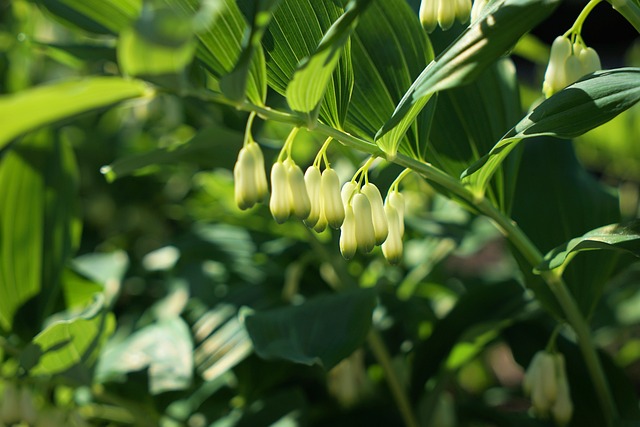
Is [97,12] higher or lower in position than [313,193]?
higher

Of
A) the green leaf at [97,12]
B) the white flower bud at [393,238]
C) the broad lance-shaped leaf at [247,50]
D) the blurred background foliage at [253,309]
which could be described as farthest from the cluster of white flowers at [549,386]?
the green leaf at [97,12]

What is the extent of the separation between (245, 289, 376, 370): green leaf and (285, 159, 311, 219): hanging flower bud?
0.99ft

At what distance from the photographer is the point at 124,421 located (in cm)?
184

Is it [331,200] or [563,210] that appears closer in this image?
[331,200]

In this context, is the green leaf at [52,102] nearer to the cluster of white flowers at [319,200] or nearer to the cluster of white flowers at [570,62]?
the cluster of white flowers at [319,200]

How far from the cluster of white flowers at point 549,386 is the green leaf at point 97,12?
0.90 meters

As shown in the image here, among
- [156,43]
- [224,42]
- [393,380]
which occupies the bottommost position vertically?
[393,380]

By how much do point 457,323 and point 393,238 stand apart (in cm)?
63

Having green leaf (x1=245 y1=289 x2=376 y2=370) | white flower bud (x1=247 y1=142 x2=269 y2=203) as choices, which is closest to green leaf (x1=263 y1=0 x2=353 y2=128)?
white flower bud (x1=247 y1=142 x2=269 y2=203)

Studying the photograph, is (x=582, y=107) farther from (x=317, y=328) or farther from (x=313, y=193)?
(x=317, y=328)

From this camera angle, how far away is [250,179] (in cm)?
100

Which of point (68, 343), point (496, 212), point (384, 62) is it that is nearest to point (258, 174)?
point (384, 62)

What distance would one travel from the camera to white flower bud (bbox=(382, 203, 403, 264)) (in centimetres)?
107

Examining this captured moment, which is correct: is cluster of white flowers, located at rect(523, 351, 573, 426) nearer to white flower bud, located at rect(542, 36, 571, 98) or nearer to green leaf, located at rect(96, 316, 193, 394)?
white flower bud, located at rect(542, 36, 571, 98)
